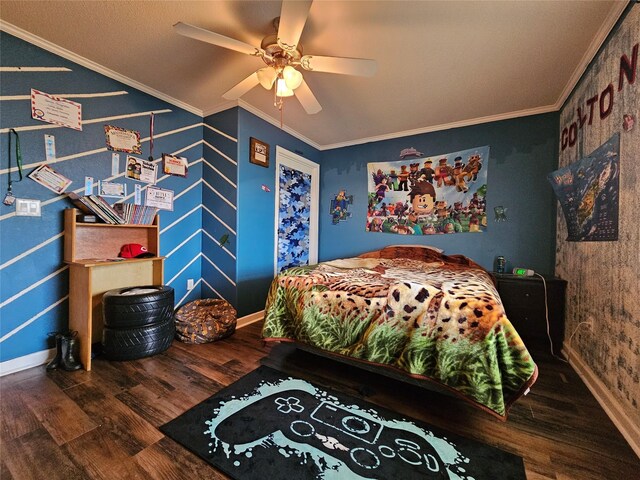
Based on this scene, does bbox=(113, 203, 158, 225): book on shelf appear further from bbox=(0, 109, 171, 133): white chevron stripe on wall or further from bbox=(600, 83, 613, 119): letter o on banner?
bbox=(600, 83, 613, 119): letter o on banner

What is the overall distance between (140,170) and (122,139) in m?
0.30

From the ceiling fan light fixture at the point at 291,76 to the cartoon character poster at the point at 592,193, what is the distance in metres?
2.07

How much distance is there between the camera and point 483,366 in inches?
50.8

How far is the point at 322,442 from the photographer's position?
1.25 metres

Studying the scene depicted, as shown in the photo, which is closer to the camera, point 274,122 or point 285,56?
point 285,56

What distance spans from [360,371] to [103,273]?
7.71 feet

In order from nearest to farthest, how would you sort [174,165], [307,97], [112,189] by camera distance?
[307,97], [112,189], [174,165]

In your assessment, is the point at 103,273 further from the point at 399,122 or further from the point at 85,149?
the point at 399,122

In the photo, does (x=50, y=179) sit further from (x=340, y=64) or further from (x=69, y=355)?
(x=340, y=64)

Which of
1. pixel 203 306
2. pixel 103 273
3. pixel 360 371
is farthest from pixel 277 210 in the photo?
pixel 360 371

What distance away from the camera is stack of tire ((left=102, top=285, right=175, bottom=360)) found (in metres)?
1.96

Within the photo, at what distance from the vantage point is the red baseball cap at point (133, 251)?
2.34 metres

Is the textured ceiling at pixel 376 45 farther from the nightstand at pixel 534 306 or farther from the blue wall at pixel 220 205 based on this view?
the nightstand at pixel 534 306

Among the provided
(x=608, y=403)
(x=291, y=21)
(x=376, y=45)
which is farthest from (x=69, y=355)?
(x=608, y=403)
